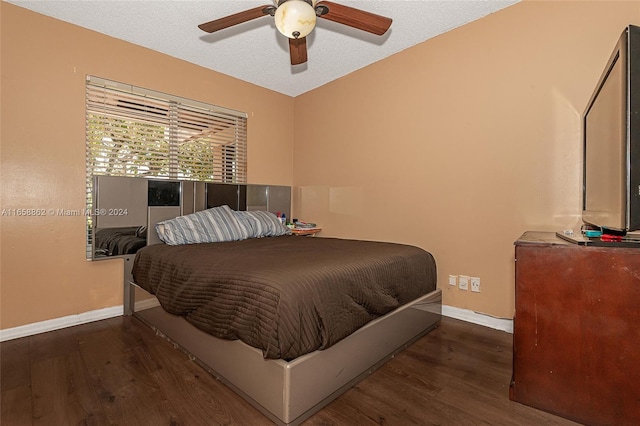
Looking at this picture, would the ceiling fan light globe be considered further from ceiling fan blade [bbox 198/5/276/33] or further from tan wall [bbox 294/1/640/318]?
tan wall [bbox 294/1/640/318]

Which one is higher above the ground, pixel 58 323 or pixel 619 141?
pixel 619 141

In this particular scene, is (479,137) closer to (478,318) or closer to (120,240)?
(478,318)

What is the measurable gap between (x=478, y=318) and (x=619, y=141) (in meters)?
1.70

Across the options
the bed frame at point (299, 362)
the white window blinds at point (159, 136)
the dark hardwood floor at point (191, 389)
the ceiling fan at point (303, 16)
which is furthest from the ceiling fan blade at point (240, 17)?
the dark hardwood floor at point (191, 389)

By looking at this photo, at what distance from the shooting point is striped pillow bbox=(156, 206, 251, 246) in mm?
2664

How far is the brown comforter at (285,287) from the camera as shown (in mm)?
1357

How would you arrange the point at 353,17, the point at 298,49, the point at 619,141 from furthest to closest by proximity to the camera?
the point at 298,49 → the point at 353,17 → the point at 619,141

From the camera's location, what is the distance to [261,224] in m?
3.20

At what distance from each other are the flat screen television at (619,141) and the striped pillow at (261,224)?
252 cm

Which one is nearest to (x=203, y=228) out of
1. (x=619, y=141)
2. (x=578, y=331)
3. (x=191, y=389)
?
(x=191, y=389)

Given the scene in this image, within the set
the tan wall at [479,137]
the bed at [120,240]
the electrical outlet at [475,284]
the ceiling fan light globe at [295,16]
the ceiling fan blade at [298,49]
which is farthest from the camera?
the bed at [120,240]

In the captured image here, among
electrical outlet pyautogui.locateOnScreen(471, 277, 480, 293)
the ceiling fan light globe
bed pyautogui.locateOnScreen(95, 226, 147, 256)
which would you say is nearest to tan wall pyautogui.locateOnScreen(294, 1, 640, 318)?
electrical outlet pyautogui.locateOnScreen(471, 277, 480, 293)

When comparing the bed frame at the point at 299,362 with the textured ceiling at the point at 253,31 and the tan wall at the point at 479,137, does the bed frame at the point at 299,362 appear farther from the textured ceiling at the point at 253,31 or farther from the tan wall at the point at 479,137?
the textured ceiling at the point at 253,31

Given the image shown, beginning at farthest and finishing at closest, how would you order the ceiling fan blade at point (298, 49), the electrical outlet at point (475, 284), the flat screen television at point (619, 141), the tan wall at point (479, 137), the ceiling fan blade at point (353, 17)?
1. the electrical outlet at point (475, 284)
2. the ceiling fan blade at point (298, 49)
3. the tan wall at point (479, 137)
4. the ceiling fan blade at point (353, 17)
5. the flat screen television at point (619, 141)
